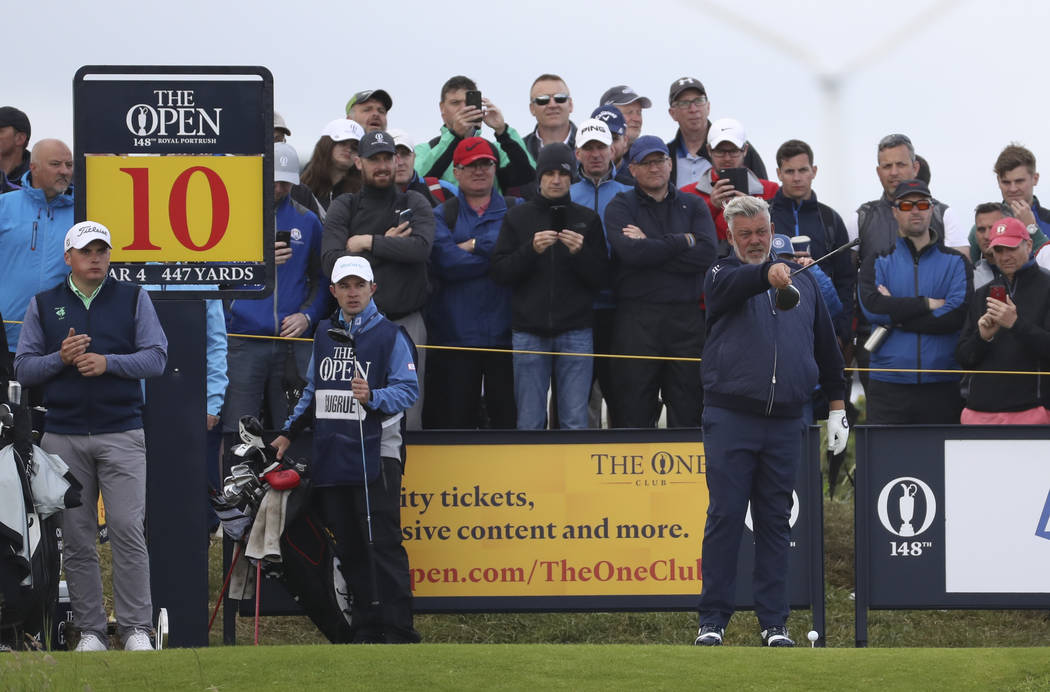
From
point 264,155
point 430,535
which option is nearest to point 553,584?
point 430,535

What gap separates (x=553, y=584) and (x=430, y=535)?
2.89ft

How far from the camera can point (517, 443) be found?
11.2 meters

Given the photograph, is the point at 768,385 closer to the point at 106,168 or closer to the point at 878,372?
the point at 878,372

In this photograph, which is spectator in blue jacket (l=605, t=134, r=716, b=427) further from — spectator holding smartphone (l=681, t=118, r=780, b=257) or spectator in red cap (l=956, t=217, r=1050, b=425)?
spectator in red cap (l=956, t=217, r=1050, b=425)

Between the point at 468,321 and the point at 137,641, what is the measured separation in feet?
11.6

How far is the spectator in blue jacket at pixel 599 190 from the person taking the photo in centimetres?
1212

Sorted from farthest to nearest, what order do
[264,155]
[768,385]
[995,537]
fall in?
1. [995,537]
2. [264,155]
3. [768,385]

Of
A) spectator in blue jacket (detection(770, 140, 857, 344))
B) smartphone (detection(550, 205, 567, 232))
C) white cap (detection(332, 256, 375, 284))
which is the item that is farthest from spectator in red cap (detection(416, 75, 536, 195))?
white cap (detection(332, 256, 375, 284))

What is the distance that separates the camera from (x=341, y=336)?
1045 cm

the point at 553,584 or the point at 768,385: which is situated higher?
the point at 768,385

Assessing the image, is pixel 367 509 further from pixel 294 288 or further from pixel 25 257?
pixel 25 257

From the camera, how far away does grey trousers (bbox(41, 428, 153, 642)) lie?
9781 mm

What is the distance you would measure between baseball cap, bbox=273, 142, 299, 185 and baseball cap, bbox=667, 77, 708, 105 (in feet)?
10.0

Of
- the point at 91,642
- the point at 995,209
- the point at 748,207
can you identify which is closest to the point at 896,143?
the point at 995,209
